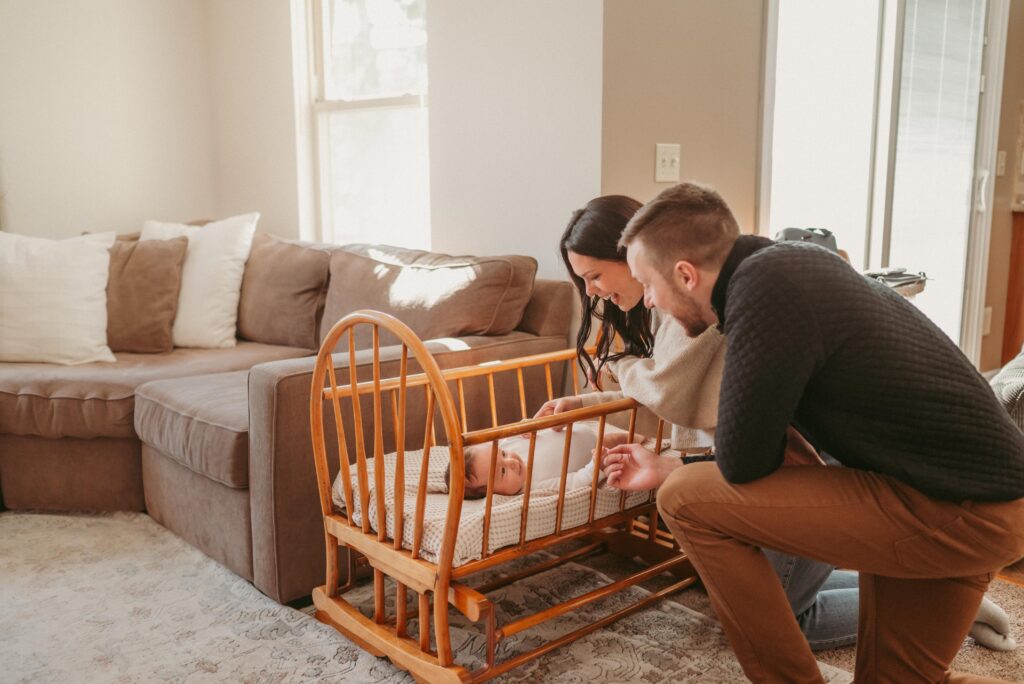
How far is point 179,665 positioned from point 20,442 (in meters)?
1.23

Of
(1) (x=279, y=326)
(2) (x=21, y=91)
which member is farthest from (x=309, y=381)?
(2) (x=21, y=91)

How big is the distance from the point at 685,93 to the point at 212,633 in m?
2.04

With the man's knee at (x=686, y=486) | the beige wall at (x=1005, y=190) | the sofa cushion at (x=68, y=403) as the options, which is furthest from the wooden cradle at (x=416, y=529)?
the beige wall at (x=1005, y=190)

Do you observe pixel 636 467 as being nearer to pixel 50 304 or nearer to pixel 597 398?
pixel 597 398

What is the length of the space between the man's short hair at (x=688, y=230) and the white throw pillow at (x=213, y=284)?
85.8 inches

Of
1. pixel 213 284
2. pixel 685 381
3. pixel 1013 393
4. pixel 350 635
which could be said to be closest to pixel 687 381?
pixel 685 381

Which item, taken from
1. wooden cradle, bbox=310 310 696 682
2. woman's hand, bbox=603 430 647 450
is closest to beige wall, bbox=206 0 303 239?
wooden cradle, bbox=310 310 696 682

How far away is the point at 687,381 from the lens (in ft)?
5.36

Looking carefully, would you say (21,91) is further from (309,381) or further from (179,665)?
(179,665)

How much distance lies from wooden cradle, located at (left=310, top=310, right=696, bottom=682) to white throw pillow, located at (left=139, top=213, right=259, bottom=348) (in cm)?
130

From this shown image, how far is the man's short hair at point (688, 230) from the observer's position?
1.42m

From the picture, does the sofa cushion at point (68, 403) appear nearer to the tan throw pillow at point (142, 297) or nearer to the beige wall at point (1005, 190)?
the tan throw pillow at point (142, 297)

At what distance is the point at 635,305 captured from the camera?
196cm

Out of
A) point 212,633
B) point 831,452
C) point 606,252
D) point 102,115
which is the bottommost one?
point 212,633
